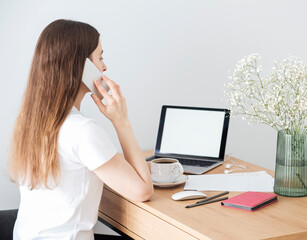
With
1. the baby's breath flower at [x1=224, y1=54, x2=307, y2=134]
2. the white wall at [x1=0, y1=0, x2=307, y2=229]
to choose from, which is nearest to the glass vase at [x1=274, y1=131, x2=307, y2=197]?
the baby's breath flower at [x1=224, y1=54, x2=307, y2=134]

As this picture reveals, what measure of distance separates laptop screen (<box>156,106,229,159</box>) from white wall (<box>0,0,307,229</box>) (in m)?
0.15

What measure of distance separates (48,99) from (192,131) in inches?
→ 33.3

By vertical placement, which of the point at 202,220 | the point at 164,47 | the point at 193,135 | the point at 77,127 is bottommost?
the point at 202,220

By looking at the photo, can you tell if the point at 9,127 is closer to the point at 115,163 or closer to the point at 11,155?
the point at 11,155

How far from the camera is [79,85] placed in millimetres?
1313

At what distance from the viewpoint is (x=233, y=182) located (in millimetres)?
1551

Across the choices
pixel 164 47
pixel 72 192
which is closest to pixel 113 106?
pixel 72 192

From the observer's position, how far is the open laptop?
188 cm

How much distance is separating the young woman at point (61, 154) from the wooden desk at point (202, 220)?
0.28ft

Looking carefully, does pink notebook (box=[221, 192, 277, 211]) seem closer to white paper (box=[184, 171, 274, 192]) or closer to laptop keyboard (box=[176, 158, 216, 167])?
white paper (box=[184, 171, 274, 192])

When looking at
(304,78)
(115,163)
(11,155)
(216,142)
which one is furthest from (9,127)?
(304,78)

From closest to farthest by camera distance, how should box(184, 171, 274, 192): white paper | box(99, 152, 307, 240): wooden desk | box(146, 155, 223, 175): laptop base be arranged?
box(99, 152, 307, 240): wooden desk, box(184, 171, 274, 192): white paper, box(146, 155, 223, 175): laptop base

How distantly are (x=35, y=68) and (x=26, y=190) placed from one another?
1.24 ft

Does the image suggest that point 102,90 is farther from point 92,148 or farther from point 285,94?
point 285,94
